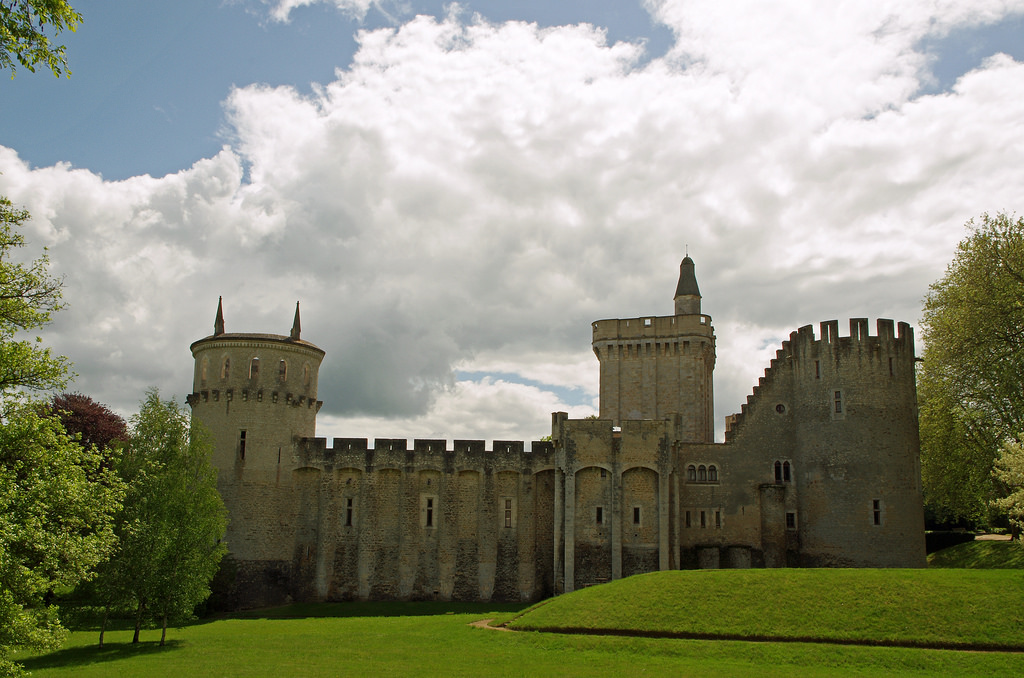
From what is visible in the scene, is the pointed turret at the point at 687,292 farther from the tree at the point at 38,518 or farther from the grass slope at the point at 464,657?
the tree at the point at 38,518

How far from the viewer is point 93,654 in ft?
90.4

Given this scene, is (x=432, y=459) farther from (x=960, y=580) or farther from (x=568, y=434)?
(x=960, y=580)

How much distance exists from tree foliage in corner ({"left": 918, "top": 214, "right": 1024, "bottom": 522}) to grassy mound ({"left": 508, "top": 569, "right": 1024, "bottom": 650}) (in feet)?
30.3

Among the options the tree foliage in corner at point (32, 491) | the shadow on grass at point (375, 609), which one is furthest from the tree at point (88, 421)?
the tree foliage in corner at point (32, 491)

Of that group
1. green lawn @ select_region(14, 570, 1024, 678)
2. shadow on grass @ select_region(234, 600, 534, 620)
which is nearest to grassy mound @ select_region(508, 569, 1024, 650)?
green lawn @ select_region(14, 570, 1024, 678)

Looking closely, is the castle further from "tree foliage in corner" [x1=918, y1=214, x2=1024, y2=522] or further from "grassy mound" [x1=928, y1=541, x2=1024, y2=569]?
"grassy mound" [x1=928, y1=541, x2=1024, y2=569]

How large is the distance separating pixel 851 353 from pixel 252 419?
29.9m

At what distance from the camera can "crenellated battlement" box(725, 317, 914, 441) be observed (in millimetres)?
38812

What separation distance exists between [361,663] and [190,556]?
936 cm

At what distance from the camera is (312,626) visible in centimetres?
3266

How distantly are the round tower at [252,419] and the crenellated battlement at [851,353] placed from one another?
2567 cm

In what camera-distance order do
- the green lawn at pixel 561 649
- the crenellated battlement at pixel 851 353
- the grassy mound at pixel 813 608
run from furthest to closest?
the crenellated battlement at pixel 851 353 < the grassy mound at pixel 813 608 < the green lawn at pixel 561 649

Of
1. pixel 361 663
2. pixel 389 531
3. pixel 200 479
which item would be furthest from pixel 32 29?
pixel 389 531

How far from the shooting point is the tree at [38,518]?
53.7ft
